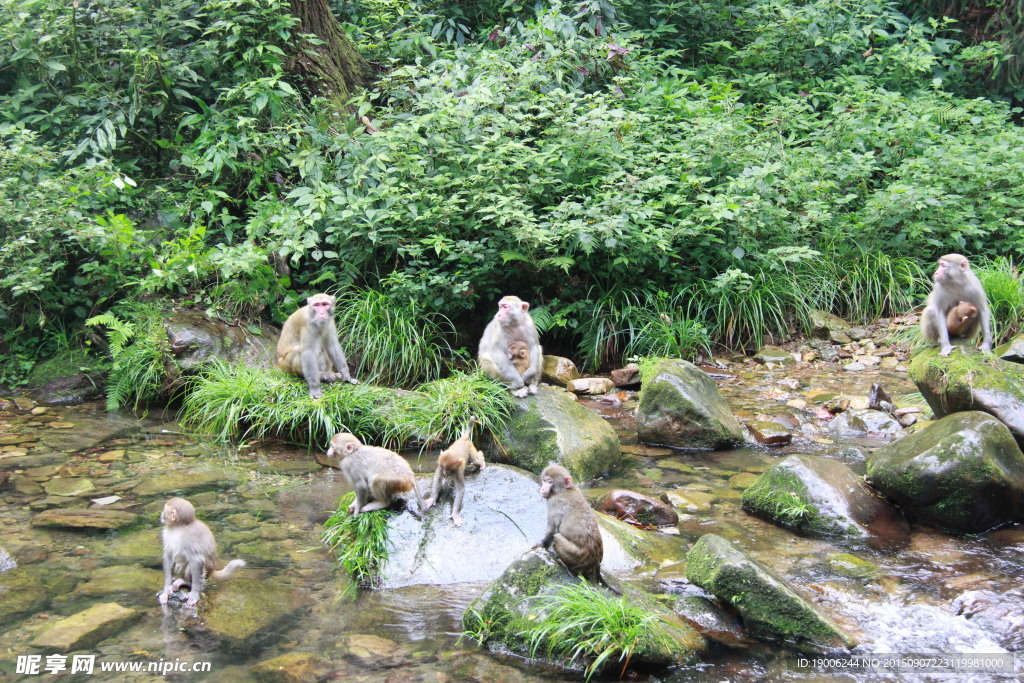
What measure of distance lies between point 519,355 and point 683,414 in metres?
1.71

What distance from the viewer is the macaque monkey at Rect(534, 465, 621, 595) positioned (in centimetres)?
444

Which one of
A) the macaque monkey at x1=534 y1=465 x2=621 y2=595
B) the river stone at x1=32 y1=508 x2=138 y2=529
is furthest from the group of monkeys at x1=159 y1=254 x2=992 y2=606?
the river stone at x1=32 y1=508 x2=138 y2=529

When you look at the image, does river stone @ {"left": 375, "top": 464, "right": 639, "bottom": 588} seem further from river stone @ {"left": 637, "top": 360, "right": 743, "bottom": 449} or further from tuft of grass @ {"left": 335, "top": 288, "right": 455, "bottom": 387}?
tuft of grass @ {"left": 335, "top": 288, "right": 455, "bottom": 387}

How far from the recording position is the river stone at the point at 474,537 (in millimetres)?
5215

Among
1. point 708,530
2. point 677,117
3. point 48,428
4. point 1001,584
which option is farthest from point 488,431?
point 677,117

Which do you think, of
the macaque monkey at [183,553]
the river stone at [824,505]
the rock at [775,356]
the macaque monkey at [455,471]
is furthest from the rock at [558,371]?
the macaque monkey at [183,553]

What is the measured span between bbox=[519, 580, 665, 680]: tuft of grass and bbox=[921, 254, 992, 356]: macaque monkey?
13.7 feet

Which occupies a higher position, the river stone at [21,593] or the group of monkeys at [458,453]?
the group of monkeys at [458,453]

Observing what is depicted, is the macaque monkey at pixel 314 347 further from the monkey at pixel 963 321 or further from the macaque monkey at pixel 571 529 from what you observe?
the monkey at pixel 963 321

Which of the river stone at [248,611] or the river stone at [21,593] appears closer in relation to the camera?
the river stone at [248,611]

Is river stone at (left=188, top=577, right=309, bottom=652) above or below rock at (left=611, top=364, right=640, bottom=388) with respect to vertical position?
below

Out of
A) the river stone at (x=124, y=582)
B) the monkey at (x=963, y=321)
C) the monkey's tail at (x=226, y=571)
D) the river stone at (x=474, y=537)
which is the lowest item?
the river stone at (x=124, y=582)

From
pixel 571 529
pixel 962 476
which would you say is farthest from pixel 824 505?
pixel 571 529

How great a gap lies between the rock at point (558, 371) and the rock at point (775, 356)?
92.1 inches
